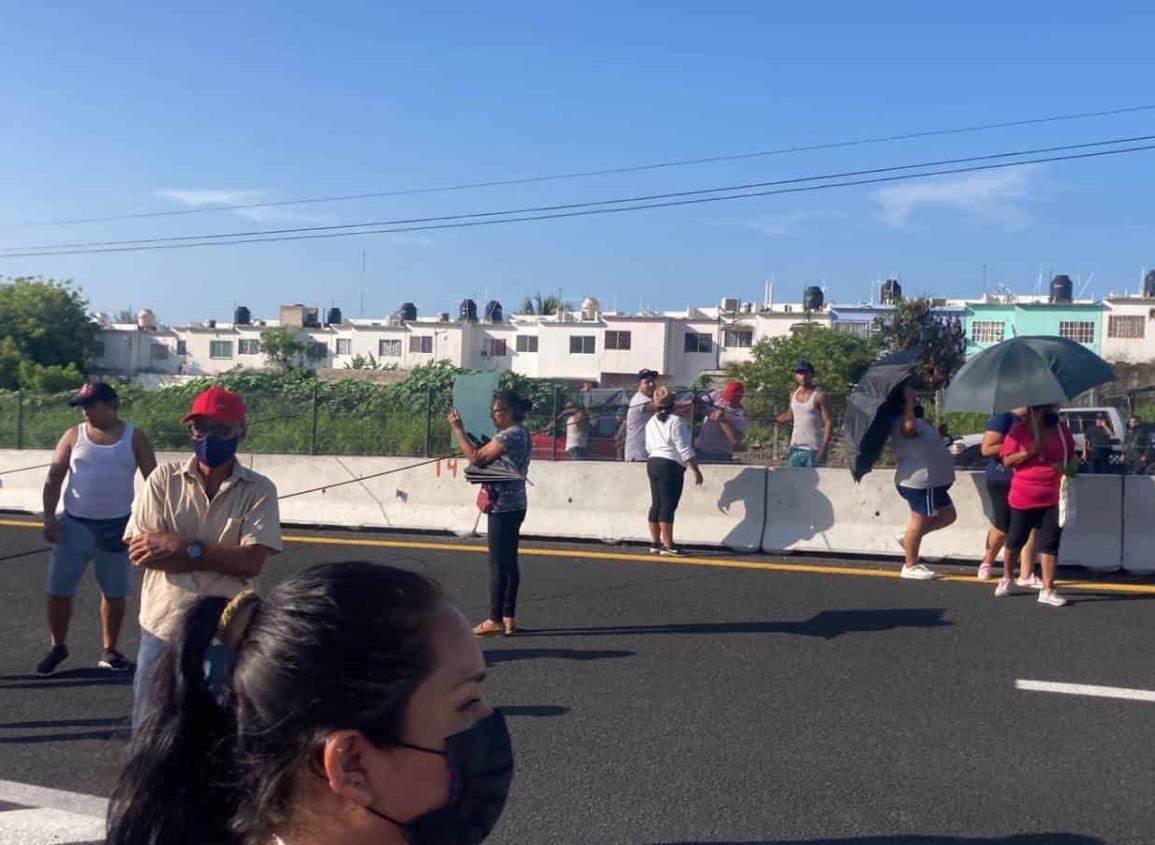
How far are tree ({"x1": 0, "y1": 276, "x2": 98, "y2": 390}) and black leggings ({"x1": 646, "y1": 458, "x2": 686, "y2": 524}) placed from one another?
5695 centimetres

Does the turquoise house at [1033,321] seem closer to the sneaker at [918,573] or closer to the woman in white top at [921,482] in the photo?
the woman in white top at [921,482]

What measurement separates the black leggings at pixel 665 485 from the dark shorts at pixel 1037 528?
125 inches

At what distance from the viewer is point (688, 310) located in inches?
3135

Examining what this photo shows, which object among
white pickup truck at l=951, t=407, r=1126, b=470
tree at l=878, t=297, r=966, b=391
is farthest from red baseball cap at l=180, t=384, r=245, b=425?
tree at l=878, t=297, r=966, b=391

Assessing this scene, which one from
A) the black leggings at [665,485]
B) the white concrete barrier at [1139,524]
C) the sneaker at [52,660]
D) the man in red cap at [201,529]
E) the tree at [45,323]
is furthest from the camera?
the tree at [45,323]

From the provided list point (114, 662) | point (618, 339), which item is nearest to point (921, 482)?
point (114, 662)

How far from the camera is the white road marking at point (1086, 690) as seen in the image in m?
6.84

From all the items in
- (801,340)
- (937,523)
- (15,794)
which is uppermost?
(801,340)

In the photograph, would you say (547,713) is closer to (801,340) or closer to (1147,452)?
(1147,452)

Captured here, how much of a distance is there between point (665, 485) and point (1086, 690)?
505 centimetres

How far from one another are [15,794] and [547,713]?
2.67m

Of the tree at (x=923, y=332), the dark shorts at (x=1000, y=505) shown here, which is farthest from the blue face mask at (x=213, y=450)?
the tree at (x=923, y=332)

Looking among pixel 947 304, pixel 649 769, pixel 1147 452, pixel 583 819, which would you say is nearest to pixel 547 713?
pixel 649 769

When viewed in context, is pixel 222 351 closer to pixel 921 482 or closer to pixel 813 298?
pixel 813 298
